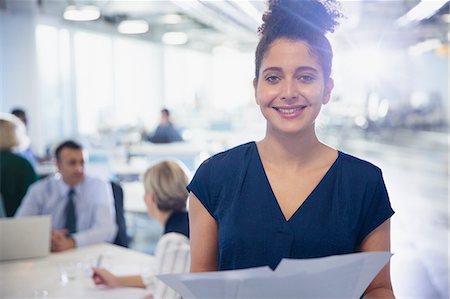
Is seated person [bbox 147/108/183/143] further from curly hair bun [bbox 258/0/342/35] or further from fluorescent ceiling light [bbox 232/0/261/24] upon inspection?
curly hair bun [bbox 258/0/342/35]

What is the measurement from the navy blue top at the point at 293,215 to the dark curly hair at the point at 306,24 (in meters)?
0.23

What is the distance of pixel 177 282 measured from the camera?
3.48 feet

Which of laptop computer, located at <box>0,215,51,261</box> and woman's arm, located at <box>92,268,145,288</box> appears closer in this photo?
woman's arm, located at <box>92,268,145,288</box>

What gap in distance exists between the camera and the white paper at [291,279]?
1.04 m

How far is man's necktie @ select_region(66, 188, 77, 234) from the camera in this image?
3.43 metres

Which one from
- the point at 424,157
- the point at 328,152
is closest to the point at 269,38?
the point at 328,152

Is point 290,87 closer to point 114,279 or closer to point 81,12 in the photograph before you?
point 114,279

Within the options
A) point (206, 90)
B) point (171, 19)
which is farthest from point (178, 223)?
point (206, 90)

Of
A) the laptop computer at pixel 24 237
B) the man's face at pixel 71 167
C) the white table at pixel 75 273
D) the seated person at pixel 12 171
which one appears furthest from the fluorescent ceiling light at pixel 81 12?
the laptop computer at pixel 24 237

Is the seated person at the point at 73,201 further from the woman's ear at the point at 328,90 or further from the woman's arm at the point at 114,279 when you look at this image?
the woman's ear at the point at 328,90

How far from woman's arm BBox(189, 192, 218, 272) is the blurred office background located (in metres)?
0.34

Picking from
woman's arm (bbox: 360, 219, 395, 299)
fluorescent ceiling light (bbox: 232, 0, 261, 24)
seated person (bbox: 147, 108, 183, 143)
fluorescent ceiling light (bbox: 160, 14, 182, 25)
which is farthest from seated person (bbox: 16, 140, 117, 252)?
fluorescent ceiling light (bbox: 160, 14, 182, 25)

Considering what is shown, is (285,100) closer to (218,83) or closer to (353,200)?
(353,200)

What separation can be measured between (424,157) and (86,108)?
7.10m
